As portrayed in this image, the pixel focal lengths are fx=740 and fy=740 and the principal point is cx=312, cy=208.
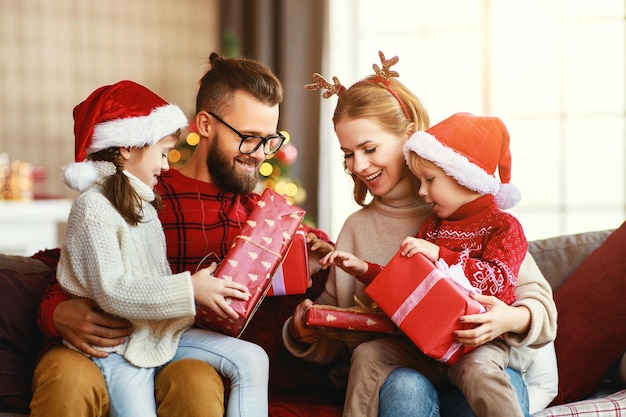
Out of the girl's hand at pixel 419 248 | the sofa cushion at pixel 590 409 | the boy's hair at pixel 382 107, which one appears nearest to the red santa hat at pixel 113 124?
the boy's hair at pixel 382 107

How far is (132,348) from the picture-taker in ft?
6.07

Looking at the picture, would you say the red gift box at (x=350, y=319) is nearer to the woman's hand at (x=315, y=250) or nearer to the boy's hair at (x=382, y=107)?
the woman's hand at (x=315, y=250)

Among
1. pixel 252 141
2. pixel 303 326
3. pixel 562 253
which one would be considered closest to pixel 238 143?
pixel 252 141

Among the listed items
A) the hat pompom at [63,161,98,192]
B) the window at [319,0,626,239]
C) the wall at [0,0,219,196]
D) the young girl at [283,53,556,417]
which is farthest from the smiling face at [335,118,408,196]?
the wall at [0,0,219,196]

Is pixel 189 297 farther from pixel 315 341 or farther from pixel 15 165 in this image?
pixel 15 165

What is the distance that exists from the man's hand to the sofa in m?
0.21

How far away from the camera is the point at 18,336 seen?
2.01m

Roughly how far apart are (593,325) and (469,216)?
553 mm

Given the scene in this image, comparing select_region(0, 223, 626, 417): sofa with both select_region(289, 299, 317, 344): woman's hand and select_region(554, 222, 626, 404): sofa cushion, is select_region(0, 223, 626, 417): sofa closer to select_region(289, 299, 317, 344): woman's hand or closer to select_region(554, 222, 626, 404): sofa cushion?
select_region(554, 222, 626, 404): sofa cushion

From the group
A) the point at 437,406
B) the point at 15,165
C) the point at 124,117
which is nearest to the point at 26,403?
the point at 124,117

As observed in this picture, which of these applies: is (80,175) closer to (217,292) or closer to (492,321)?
(217,292)

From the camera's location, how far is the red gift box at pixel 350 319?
6.34ft

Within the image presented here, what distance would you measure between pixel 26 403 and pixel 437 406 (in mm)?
1061

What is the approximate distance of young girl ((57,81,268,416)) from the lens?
177cm
